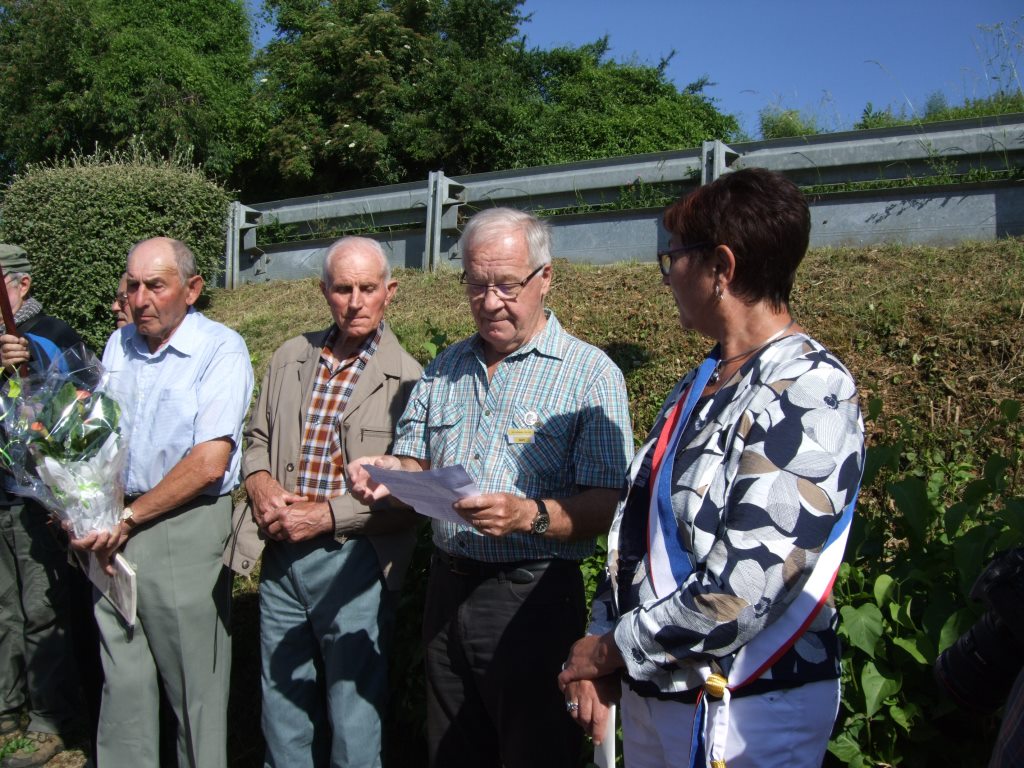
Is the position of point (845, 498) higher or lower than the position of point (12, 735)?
higher

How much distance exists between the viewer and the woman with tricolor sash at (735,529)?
171 cm

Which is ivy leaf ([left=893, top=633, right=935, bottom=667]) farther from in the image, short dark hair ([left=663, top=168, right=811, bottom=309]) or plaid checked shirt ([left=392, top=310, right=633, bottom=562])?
short dark hair ([left=663, top=168, right=811, bottom=309])

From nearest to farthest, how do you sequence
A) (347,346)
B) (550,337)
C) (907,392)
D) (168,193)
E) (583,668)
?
(583,668), (550,337), (347,346), (907,392), (168,193)

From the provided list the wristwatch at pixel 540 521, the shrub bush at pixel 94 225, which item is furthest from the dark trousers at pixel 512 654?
the shrub bush at pixel 94 225

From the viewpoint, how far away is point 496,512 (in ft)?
7.37

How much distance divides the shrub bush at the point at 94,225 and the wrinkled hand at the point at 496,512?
8.80 metres

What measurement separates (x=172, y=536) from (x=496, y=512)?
5.84 feet

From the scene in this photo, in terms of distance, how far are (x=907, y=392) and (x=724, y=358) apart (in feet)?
9.86

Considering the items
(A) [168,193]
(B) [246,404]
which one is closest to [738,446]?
(B) [246,404]

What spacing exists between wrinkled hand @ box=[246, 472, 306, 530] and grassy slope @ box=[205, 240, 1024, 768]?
2.41ft

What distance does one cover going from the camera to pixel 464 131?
1606 cm

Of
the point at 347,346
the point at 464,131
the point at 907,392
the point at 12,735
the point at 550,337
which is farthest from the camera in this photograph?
the point at 464,131

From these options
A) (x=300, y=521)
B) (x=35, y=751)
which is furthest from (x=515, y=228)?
(x=35, y=751)

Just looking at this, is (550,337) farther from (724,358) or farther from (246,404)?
(246,404)
